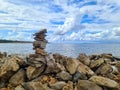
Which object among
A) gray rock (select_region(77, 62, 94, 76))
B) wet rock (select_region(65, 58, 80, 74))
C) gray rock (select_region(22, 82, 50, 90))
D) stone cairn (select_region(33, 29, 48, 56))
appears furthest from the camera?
stone cairn (select_region(33, 29, 48, 56))

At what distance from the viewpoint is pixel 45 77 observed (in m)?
18.5

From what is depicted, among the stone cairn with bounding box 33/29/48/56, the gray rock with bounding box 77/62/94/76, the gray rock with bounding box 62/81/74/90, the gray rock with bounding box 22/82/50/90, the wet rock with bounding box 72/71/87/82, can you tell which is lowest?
the gray rock with bounding box 62/81/74/90

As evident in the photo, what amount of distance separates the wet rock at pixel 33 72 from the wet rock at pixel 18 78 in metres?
0.41

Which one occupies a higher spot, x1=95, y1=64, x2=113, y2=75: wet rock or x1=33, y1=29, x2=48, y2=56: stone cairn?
x1=33, y1=29, x2=48, y2=56: stone cairn

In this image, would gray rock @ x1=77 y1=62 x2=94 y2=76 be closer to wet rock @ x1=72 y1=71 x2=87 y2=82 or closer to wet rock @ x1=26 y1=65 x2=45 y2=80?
wet rock @ x1=72 y1=71 x2=87 y2=82

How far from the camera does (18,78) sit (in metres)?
18.4

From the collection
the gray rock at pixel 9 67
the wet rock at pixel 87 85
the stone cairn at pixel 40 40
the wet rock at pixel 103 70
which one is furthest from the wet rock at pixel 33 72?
the wet rock at pixel 103 70

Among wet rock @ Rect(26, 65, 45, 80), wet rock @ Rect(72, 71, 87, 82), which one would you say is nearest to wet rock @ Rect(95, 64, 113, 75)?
wet rock @ Rect(72, 71, 87, 82)

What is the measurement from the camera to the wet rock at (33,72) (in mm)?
18359

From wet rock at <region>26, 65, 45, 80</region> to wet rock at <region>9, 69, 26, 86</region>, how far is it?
0.41 meters

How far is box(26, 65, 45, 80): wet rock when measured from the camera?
1836 centimetres

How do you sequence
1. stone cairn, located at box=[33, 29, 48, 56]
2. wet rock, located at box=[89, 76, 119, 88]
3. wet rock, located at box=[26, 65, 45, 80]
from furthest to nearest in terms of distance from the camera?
stone cairn, located at box=[33, 29, 48, 56] → wet rock, located at box=[26, 65, 45, 80] → wet rock, located at box=[89, 76, 119, 88]

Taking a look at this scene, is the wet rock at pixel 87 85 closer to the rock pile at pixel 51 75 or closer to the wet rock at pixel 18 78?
the rock pile at pixel 51 75

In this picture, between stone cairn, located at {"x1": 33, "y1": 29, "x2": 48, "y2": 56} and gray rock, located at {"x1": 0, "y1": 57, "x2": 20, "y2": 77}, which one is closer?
gray rock, located at {"x1": 0, "y1": 57, "x2": 20, "y2": 77}
